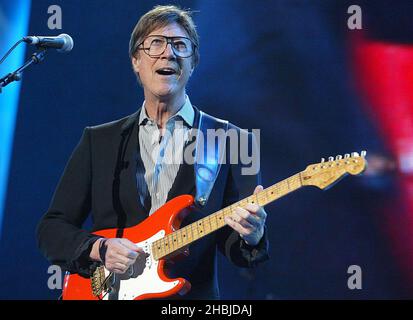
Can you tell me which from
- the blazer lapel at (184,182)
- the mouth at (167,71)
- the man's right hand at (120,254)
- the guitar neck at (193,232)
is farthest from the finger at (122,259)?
the mouth at (167,71)

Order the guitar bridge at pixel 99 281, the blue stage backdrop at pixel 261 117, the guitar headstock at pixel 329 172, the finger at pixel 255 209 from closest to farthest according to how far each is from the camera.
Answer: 1. the guitar headstock at pixel 329 172
2. the finger at pixel 255 209
3. the guitar bridge at pixel 99 281
4. the blue stage backdrop at pixel 261 117

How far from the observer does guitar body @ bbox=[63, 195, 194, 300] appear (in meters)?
2.65

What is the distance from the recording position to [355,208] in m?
3.48

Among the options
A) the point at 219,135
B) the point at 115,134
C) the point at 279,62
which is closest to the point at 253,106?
the point at 279,62

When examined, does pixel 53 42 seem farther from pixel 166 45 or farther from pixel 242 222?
pixel 242 222

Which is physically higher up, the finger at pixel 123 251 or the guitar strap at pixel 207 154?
the guitar strap at pixel 207 154

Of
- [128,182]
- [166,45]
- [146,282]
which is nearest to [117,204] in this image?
[128,182]

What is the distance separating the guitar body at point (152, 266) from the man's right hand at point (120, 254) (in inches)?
2.2

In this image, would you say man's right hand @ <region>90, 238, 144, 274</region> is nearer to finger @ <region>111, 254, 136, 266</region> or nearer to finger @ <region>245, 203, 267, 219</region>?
finger @ <region>111, 254, 136, 266</region>

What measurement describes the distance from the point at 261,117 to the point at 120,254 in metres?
1.19

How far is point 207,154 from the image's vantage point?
2932mm

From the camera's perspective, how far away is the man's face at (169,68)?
2.96m

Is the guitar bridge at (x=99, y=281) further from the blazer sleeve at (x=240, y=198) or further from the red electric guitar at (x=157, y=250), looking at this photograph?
the blazer sleeve at (x=240, y=198)

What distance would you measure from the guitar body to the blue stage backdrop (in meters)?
0.90
